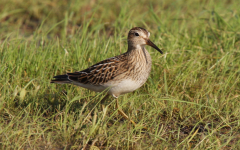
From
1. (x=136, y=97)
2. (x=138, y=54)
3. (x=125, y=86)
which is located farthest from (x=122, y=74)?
(x=136, y=97)

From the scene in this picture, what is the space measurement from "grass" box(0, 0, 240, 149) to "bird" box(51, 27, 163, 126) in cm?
22

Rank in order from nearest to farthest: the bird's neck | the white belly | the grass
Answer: the grass < the white belly < the bird's neck

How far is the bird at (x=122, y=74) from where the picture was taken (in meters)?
5.71

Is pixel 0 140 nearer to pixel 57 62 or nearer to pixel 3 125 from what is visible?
pixel 3 125

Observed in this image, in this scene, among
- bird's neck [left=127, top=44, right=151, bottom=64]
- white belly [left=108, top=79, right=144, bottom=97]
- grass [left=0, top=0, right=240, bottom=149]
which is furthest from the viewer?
bird's neck [left=127, top=44, right=151, bottom=64]

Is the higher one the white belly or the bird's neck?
the bird's neck

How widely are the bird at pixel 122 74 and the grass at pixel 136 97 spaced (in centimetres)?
22

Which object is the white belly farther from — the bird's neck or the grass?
the bird's neck

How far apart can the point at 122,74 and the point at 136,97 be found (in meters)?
0.72

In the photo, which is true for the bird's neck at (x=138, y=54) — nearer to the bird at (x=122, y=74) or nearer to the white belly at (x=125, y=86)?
the bird at (x=122, y=74)

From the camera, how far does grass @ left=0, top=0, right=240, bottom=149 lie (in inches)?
206

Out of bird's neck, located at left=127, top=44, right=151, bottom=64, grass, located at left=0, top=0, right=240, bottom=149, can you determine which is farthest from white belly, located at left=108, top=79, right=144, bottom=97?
bird's neck, located at left=127, top=44, right=151, bottom=64

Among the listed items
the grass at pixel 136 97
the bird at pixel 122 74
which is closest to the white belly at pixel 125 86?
the bird at pixel 122 74

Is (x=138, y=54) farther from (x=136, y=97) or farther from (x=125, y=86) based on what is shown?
(x=136, y=97)
